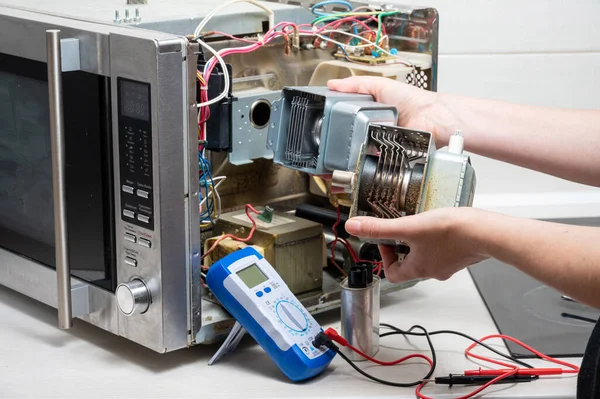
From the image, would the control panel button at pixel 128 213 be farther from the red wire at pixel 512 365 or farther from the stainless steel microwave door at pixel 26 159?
the red wire at pixel 512 365

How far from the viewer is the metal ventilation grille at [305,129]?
1102 millimetres

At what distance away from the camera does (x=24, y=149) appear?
1202 millimetres

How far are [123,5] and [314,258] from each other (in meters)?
0.46

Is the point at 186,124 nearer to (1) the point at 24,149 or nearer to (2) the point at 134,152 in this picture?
(2) the point at 134,152

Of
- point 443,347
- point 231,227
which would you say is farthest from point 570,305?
point 231,227

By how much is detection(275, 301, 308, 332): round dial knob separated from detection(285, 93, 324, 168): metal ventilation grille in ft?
0.58

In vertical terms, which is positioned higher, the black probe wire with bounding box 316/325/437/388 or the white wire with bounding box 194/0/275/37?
the white wire with bounding box 194/0/275/37

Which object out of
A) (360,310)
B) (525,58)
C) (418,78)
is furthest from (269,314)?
(525,58)

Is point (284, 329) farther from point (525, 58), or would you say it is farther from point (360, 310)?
point (525, 58)

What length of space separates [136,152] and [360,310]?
13.9 inches

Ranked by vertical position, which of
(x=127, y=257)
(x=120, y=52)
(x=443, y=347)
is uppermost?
(x=120, y=52)

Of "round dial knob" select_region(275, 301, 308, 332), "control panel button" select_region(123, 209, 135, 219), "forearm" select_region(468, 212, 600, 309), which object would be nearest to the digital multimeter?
"round dial knob" select_region(275, 301, 308, 332)

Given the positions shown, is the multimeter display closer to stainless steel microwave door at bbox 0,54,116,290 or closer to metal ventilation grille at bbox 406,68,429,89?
stainless steel microwave door at bbox 0,54,116,290

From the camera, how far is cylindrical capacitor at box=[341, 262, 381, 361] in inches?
45.5
